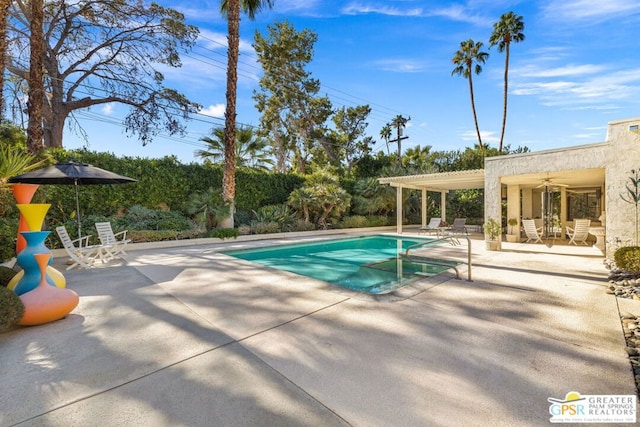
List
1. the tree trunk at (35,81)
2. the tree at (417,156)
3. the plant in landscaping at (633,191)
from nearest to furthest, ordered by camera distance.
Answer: the plant in landscaping at (633,191), the tree trunk at (35,81), the tree at (417,156)

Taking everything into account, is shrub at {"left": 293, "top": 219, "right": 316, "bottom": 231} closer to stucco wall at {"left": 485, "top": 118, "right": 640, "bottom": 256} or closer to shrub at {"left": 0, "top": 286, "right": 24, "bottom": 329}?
stucco wall at {"left": 485, "top": 118, "right": 640, "bottom": 256}

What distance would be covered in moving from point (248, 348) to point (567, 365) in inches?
130

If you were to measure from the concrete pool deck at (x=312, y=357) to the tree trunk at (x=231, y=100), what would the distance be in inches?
348

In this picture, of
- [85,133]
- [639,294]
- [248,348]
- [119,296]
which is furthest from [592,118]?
[85,133]

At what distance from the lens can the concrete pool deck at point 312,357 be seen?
227cm

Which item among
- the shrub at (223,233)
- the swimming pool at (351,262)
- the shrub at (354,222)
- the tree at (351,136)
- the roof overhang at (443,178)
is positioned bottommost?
the swimming pool at (351,262)

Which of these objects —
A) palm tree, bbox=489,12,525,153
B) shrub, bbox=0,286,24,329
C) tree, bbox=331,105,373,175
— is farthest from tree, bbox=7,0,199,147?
palm tree, bbox=489,12,525,153

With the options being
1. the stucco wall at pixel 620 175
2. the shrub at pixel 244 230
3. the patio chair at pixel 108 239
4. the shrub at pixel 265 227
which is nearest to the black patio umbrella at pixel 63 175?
the patio chair at pixel 108 239

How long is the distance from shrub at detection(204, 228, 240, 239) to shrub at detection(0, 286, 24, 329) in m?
9.31

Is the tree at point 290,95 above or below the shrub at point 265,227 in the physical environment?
above

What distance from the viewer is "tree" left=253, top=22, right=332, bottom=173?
88.0 feet

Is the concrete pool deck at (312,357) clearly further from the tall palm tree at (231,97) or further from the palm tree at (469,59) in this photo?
the palm tree at (469,59)

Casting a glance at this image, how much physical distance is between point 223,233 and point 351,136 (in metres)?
19.6

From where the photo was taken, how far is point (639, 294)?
5.08 meters
